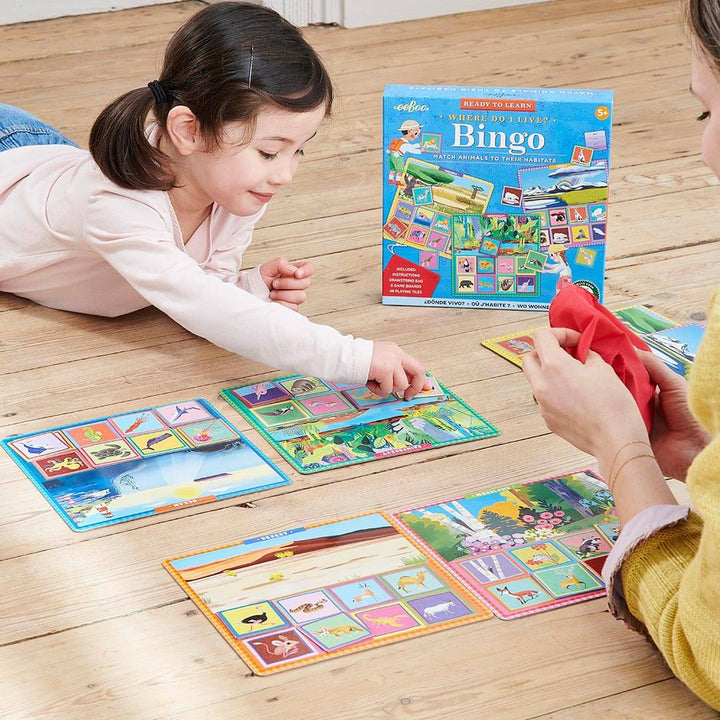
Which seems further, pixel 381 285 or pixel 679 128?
pixel 679 128

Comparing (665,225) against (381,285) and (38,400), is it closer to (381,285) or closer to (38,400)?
(381,285)

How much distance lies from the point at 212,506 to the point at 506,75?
1795mm

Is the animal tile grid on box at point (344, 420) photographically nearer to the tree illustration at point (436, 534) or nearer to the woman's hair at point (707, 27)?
the tree illustration at point (436, 534)

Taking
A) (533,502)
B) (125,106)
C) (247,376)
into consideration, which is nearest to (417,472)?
(533,502)

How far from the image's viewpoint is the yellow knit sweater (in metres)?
0.87

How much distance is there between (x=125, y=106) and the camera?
5.25ft

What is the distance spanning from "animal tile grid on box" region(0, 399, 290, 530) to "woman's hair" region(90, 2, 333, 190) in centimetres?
32

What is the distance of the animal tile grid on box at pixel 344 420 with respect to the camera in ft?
4.71

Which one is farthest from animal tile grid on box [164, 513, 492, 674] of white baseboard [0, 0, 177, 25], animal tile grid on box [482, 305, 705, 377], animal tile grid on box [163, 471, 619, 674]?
white baseboard [0, 0, 177, 25]

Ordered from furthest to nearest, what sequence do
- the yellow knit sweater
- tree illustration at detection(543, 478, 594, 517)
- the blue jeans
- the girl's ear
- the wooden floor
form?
the blue jeans
the girl's ear
tree illustration at detection(543, 478, 594, 517)
the wooden floor
the yellow knit sweater

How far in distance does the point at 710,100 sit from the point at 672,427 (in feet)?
1.27

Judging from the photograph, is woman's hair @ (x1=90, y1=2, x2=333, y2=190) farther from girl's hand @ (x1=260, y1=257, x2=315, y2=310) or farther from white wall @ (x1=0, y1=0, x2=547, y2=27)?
white wall @ (x1=0, y1=0, x2=547, y2=27)

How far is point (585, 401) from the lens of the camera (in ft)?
3.76

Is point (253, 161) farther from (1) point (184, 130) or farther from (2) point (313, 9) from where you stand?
(2) point (313, 9)
